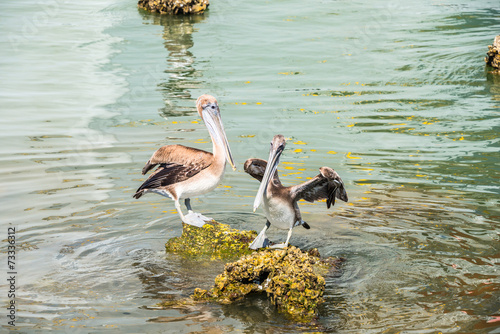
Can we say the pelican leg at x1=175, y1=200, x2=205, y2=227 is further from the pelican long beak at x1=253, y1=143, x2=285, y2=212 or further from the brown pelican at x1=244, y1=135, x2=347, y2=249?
the pelican long beak at x1=253, y1=143, x2=285, y2=212

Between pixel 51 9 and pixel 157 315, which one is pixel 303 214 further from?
pixel 51 9

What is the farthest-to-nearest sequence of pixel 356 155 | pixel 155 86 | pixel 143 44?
pixel 143 44, pixel 155 86, pixel 356 155

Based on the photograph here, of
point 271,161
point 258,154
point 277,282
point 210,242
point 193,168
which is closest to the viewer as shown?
point 277,282

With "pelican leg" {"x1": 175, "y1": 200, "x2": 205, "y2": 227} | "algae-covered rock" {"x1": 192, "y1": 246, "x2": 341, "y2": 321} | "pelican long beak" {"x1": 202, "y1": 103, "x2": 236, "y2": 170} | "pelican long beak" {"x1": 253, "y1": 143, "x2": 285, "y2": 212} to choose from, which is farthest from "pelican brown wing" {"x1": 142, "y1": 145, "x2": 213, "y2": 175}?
"algae-covered rock" {"x1": 192, "y1": 246, "x2": 341, "y2": 321}

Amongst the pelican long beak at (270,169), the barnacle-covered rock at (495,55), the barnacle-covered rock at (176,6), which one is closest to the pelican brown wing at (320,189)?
the pelican long beak at (270,169)

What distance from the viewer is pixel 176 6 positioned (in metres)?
21.6

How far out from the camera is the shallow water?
5621 mm

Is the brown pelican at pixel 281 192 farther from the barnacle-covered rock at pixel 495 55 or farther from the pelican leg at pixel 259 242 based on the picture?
the barnacle-covered rock at pixel 495 55

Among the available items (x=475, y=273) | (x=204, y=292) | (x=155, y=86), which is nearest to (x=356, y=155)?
(x=475, y=273)

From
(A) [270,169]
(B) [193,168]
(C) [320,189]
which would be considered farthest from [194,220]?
(C) [320,189]

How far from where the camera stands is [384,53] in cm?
1675

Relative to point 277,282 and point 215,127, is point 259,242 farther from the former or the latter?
point 215,127

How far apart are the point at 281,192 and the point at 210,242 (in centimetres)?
105

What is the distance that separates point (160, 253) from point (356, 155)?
14.1ft
